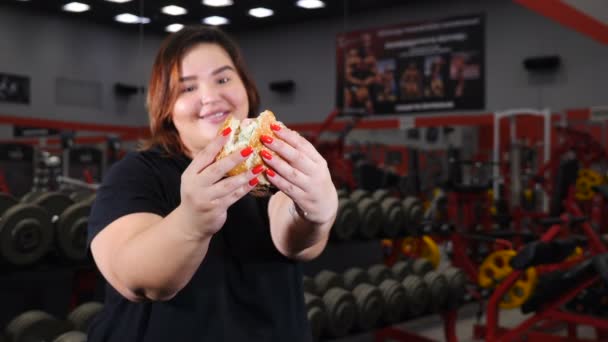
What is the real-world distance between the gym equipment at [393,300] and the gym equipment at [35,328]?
5.55 feet

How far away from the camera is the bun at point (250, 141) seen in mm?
687

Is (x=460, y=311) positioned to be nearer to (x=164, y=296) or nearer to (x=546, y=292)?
(x=546, y=292)

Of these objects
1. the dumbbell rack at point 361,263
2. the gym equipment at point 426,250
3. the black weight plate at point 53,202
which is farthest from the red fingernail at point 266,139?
the gym equipment at point 426,250

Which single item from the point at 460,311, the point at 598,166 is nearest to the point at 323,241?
the point at 460,311

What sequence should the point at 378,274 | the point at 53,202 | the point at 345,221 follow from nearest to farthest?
the point at 53,202, the point at 345,221, the point at 378,274

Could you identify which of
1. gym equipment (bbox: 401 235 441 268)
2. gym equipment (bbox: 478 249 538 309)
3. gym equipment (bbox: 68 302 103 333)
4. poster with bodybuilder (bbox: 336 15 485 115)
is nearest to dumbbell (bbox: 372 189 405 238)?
gym equipment (bbox: 478 249 538 309)

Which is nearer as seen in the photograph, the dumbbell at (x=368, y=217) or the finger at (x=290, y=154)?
the finger at (x=290, y=154)

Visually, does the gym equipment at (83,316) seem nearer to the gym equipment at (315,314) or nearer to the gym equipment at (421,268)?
the gym equipment at (315,314)

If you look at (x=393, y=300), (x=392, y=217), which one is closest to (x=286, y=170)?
(x=393, y=300)

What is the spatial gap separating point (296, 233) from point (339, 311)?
81.7 inches

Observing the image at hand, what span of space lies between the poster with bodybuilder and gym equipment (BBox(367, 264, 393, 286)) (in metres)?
3.56

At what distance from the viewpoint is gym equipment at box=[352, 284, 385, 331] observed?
9.98ft

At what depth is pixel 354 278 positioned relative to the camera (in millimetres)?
3377

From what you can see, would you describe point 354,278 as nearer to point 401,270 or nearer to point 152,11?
point 401,270
